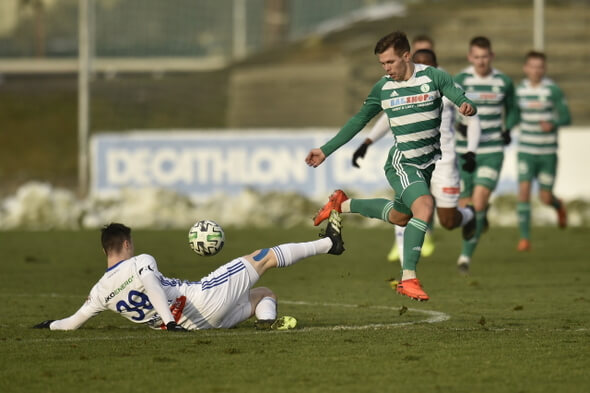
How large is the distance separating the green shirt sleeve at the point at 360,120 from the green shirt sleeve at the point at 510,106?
448 cm

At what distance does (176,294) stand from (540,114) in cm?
896

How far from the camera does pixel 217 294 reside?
912 cm

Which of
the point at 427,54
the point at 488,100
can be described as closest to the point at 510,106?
the point at 488,100

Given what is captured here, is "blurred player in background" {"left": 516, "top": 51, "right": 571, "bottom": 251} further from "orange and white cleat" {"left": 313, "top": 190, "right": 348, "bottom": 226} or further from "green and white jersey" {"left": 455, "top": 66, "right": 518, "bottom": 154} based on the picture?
"orange and white cleat" {"left": 313, "top": 190, "right": 348, "bottom": 226}

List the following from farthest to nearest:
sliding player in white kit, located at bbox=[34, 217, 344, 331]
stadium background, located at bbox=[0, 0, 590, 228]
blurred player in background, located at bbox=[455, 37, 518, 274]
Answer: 1. stadium background, located at bbox=[0, 0, 590, 228]
2. blurred player in background, located at bbox=[455, 37, 518, 274]
3. sliding player in white kit, located at bbox=[34, 217, 344, 331]

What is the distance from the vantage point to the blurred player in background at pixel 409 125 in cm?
1012

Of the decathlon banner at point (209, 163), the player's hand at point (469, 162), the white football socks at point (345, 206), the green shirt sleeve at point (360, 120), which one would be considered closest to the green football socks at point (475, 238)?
the player's hand at point (469, 162)

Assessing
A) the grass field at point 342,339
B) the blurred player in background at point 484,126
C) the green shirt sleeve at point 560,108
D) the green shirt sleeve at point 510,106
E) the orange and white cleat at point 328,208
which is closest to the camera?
the grass field at point 342,339

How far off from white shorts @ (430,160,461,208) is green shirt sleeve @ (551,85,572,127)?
4397mm

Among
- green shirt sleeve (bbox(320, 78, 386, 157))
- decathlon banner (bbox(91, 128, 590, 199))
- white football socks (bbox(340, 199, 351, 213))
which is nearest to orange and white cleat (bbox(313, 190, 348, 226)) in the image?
white football socks (bbox(340, 199, 351, 213))

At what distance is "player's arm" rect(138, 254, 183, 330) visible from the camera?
8758 mm

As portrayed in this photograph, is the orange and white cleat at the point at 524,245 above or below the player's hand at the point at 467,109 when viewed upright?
below

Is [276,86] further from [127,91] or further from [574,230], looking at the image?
[574,230]

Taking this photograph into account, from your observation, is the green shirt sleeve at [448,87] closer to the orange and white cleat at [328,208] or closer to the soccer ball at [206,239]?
the orange and white cleat at [328,208]
